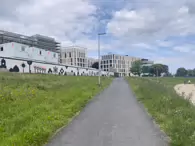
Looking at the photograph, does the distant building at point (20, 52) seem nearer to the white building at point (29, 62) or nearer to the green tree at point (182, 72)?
the white building at point (29, 62)

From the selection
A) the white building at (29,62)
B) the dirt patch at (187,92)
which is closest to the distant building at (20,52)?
the white building at (29,62)

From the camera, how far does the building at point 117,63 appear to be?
488 ft

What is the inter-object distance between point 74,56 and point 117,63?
34057 mm

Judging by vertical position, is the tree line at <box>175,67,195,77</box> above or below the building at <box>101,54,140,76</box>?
below

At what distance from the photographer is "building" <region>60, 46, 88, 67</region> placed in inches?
5571

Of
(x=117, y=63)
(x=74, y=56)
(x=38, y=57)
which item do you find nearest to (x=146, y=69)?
(x=117, y=63)

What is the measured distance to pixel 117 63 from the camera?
151125mm

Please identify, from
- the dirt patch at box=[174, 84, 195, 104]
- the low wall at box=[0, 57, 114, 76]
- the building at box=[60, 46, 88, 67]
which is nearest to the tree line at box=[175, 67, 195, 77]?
the building at box=[60, 46, 88, 67]

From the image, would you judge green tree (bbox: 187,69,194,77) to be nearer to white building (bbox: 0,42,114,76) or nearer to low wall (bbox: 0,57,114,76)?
white building (bbox: 0,42,114,76)

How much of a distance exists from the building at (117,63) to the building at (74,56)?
49.6ft

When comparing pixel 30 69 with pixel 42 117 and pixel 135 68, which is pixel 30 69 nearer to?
pixel 42 117

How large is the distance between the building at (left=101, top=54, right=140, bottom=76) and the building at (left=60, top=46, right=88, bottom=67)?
49.6ft

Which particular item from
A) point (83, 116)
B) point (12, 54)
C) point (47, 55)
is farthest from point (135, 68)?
point (83, 116)

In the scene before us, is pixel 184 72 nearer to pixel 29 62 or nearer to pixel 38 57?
pixel 38 57
